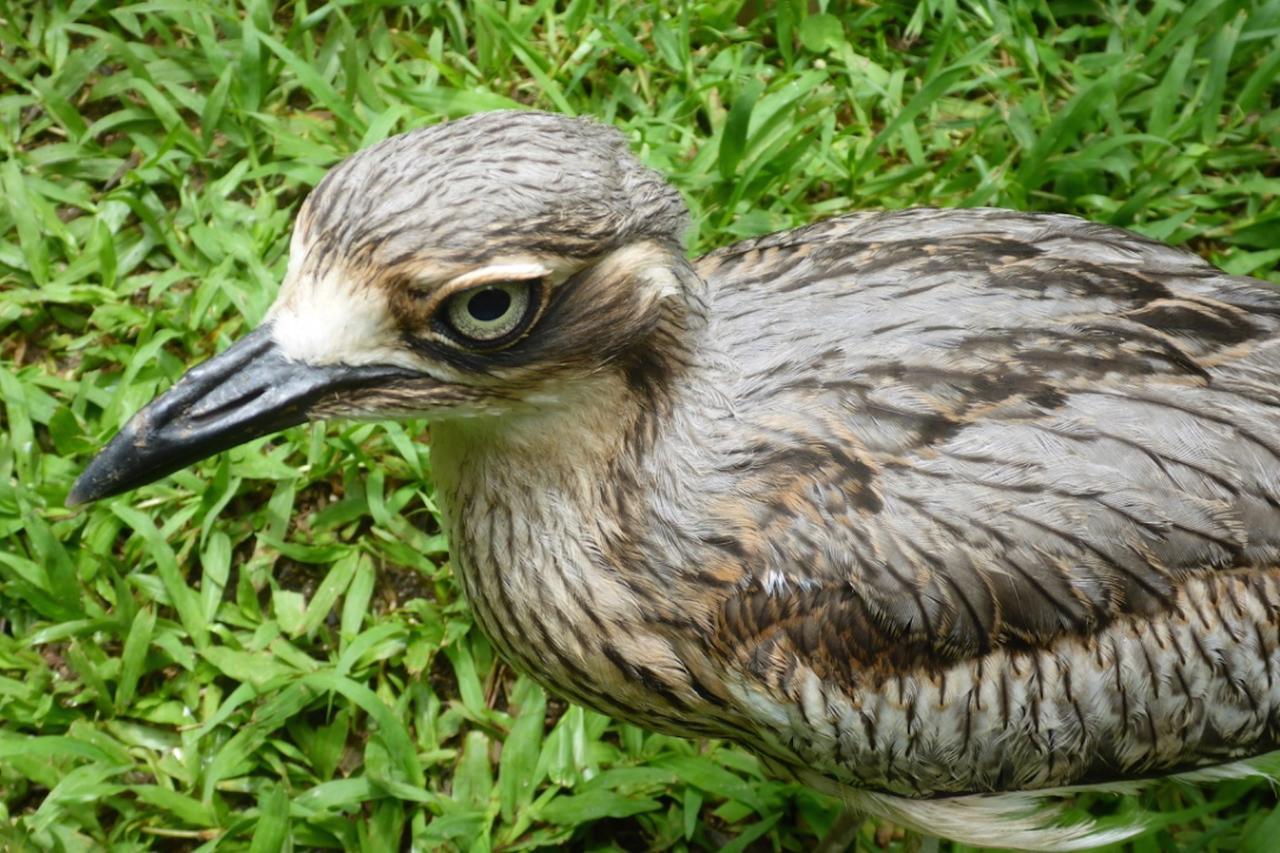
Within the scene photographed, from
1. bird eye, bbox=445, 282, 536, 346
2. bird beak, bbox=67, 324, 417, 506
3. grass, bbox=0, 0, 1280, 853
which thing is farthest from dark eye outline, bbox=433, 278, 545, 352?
grass, bbox=0, 0, 1280, 853

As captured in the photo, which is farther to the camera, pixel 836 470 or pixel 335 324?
pixel 836 470

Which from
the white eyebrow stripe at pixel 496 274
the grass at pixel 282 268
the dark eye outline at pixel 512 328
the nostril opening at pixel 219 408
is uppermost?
the white eyebrow stripe at pixel 496 274

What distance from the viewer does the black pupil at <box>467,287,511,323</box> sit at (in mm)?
2133

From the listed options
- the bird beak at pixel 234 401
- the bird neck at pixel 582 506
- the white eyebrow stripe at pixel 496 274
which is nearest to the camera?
the white eyebrow stripe at pixel 496 274

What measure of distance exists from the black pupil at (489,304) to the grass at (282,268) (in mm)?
1743

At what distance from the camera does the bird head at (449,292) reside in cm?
209

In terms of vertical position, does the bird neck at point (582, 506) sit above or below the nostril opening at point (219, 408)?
below

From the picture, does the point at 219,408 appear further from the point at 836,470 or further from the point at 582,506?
the point at 836,470

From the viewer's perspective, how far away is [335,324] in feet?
7.18

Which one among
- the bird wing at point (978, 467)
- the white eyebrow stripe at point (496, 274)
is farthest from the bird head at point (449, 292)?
the bird wing at point (978, 467)

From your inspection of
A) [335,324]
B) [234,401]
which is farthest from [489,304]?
[234,401]

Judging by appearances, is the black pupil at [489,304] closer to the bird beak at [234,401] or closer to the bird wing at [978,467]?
the bird beak at [234,401]

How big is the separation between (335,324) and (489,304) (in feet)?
0.90

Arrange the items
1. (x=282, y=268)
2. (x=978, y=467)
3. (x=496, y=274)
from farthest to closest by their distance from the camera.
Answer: (x=282, y=268), (x=978, y=467), (x=496, y=274)
